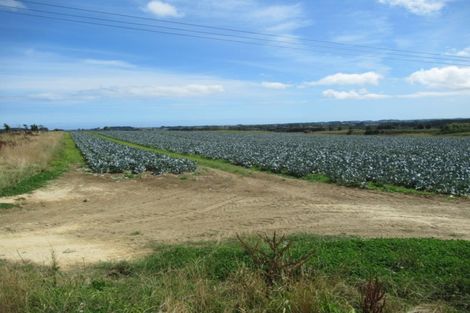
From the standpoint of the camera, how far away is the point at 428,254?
7.58 meters

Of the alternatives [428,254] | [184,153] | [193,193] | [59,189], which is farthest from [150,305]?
[184,153]

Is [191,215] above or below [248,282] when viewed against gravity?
below

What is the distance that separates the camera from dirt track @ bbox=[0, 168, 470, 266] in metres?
9.73

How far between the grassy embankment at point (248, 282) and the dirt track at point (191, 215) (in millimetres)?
1527

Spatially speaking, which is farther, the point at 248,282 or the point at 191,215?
the point at 191,215

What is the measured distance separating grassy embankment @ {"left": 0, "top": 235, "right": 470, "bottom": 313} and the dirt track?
1527 mm

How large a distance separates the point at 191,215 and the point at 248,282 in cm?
681

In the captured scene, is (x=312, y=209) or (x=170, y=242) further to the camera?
(x=312, y=209)

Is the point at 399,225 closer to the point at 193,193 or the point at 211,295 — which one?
the point at 211,295

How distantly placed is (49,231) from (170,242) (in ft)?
11.1

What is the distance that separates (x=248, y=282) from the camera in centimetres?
575

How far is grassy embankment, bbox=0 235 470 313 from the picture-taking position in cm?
523

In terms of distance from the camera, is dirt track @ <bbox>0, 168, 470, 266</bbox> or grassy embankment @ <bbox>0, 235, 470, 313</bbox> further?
dirt track @ <bbox>0, 168, 470, 266</bbox>

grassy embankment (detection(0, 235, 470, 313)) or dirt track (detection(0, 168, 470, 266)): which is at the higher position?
grassy embankment (detection(0, 235, 470, 313))
